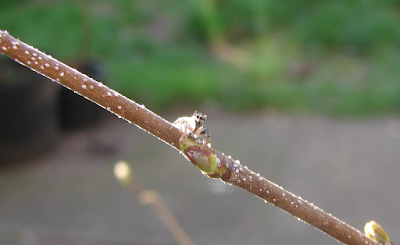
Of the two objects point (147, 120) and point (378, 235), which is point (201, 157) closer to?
point (147, 120)

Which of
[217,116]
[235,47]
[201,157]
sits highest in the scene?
[235,47]

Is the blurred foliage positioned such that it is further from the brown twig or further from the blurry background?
the brown twig

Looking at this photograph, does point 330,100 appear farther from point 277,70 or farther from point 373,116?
point 277,70

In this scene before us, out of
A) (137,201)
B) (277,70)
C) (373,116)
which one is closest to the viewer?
(137,201)

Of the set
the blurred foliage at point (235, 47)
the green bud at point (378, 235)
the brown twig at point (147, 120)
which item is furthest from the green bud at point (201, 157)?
the blurred foliage at point (235, 47)

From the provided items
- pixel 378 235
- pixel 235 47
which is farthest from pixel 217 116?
pixel 378 235

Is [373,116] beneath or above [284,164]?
above

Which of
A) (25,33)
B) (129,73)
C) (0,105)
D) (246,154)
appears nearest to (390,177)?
(246,154)
